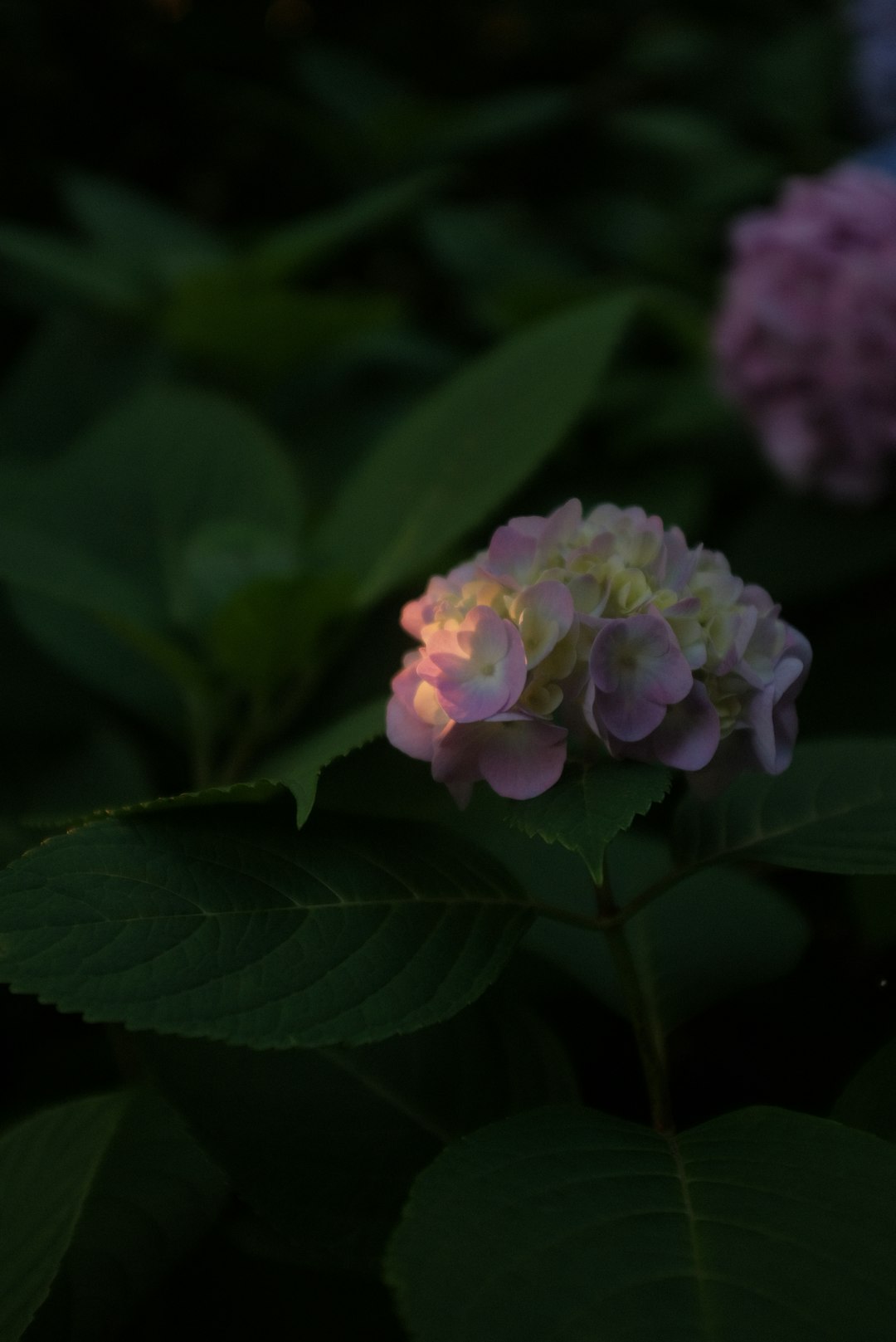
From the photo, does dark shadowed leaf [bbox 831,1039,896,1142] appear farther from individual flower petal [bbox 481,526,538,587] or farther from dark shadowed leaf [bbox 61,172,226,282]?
dark shadowed leaf [bbox 61,172,226,282]

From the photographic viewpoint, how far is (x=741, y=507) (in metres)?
1.39

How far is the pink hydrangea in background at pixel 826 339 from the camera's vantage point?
1.12m

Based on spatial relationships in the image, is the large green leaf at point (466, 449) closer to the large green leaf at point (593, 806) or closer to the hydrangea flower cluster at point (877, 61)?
the large green leaf at point (593, 806)

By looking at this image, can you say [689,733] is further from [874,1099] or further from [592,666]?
[874,1099]

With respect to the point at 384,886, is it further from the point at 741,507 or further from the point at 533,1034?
the point at 741,507

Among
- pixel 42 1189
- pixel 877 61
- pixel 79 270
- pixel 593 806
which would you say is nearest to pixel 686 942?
pixel 593 806

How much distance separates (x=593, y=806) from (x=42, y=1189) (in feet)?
0.99

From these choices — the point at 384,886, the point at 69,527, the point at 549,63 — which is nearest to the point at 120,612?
the point at 69,527

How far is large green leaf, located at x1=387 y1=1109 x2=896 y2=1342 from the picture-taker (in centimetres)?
37

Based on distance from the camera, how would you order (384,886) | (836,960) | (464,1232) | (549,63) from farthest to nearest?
(549,63) → (836,960) → (384,886) → (464,1232)

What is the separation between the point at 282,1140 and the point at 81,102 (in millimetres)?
1657

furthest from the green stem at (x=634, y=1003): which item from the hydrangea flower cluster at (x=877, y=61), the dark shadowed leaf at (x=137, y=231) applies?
the hydrangea flower cluster at (x=877, y=61)

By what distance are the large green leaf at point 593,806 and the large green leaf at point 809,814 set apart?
92mm

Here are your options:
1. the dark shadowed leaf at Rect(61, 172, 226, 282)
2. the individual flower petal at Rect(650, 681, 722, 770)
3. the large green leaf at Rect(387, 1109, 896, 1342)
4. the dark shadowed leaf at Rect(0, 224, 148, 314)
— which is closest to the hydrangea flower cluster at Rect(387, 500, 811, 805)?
the individual flower petal at Rect(650, 681, 722, 770)
